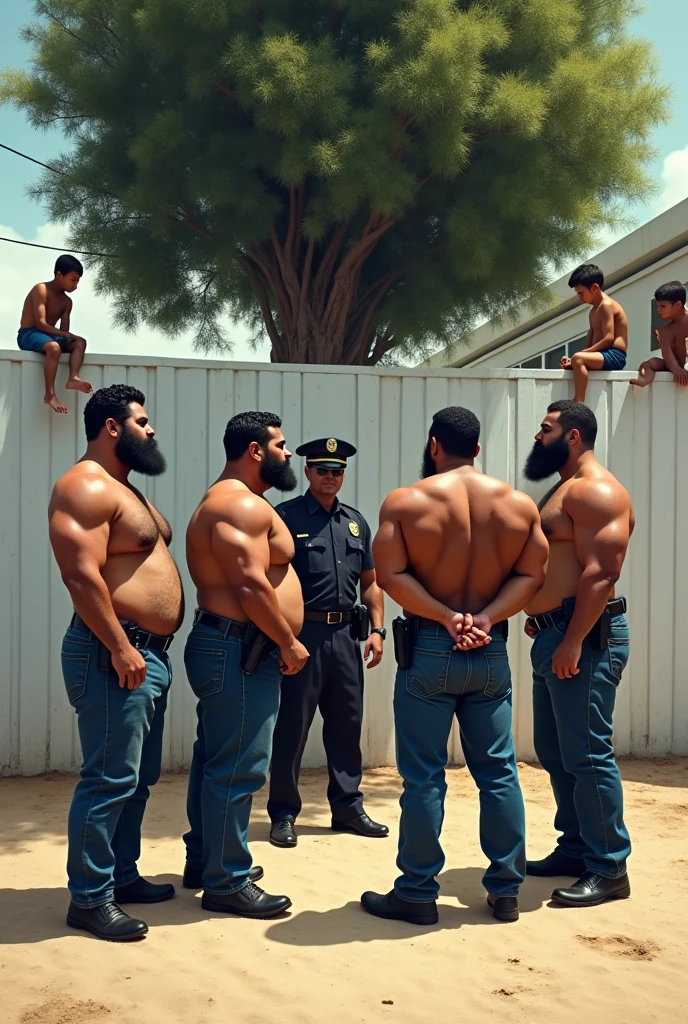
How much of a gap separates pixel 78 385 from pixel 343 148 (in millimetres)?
4357

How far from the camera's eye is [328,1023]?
9.91ft

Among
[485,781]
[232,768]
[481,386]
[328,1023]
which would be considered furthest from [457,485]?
[481,386]

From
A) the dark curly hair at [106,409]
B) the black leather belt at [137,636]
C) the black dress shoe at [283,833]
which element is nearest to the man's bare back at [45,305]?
the dark curly hair at [106,409]

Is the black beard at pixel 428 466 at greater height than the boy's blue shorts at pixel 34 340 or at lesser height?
lesser

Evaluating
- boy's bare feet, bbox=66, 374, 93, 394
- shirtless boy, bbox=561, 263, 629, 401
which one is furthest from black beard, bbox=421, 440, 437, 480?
shirtless boy, bbox=561, 263, 629, 401

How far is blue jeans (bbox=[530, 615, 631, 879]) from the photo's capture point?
4086mm

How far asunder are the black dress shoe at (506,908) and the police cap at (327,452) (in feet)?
7.83

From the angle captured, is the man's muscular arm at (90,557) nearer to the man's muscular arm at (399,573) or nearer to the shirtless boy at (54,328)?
the man's muscular arm at (399,573)

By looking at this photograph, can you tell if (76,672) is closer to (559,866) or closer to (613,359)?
(559,866)

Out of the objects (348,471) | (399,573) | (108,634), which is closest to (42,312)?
(348,471)

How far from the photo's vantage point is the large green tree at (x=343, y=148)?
899 centimetres

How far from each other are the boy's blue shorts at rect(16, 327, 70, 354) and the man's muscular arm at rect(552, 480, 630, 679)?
333cm

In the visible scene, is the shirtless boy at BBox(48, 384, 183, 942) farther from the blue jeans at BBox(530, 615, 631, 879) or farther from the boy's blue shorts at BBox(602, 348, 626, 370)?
the boy's blue shorts at BBox(602, 348, 626, 370)

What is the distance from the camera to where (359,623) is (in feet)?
17.3
